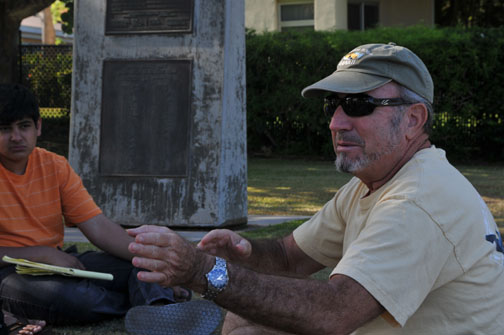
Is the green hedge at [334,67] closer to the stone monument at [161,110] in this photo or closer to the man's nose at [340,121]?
the stone monument at [161,110]

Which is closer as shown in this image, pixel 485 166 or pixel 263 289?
pixel 263 289

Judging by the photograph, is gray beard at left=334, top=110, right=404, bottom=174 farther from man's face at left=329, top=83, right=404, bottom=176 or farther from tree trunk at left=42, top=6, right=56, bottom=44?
tree trunk at left=42, top=6, right=56, bottom=44

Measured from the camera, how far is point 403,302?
2088mm

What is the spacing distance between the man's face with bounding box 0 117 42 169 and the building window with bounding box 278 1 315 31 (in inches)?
627

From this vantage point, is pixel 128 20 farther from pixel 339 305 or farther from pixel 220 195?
pixel 339 305

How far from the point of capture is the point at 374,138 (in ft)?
8.11

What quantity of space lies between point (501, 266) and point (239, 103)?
16.4 feet

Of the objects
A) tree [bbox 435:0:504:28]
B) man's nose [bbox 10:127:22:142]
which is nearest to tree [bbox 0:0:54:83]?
man's nose [bbox 10:127:22:142]

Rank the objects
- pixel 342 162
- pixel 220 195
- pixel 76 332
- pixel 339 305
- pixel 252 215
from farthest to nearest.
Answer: pixel 252 215 < pixel 220 195 < pixel 76 332 < pixel 342 162 < pixel 339 305

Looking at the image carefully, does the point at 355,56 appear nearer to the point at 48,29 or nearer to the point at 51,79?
the point at 51,79

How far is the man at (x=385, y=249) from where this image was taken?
2074mm

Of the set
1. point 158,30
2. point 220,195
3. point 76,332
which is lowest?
point 76,332

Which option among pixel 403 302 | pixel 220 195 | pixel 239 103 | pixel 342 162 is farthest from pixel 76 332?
pixel 239 103

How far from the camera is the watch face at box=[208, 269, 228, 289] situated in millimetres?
2067
